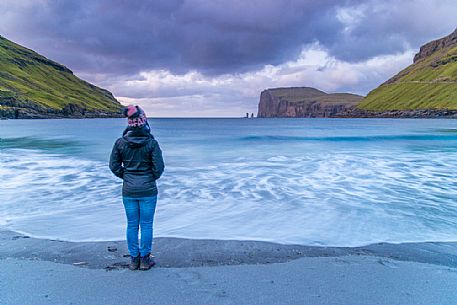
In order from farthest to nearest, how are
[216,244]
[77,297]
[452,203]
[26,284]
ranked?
[452,203], [216,244], [26,284], [77,297]

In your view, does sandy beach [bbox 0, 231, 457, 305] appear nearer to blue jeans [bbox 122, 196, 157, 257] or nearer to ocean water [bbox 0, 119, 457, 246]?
blue jeans [bbox 122, 196, 157, 257]

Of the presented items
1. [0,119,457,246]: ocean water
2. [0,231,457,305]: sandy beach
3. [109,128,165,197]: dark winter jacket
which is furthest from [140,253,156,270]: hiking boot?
[0,119,457,246]: ocean water

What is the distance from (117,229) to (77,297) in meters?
3.86

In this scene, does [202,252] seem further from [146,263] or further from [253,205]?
[253,205]

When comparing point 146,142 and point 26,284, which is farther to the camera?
point 146,142

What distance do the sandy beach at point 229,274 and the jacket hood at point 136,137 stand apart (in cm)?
215

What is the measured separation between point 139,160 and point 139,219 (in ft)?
3.48

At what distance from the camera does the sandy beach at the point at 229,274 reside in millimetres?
5242

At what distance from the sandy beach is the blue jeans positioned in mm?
388

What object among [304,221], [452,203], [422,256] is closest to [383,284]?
[422,256]

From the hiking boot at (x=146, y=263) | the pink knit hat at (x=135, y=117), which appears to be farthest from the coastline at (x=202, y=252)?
the pink knit hat at (x=135, y=117)

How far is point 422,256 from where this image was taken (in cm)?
712

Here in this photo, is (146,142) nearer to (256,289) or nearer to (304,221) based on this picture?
(256,289)

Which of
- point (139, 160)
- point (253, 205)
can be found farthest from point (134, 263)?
point (253, 205)
